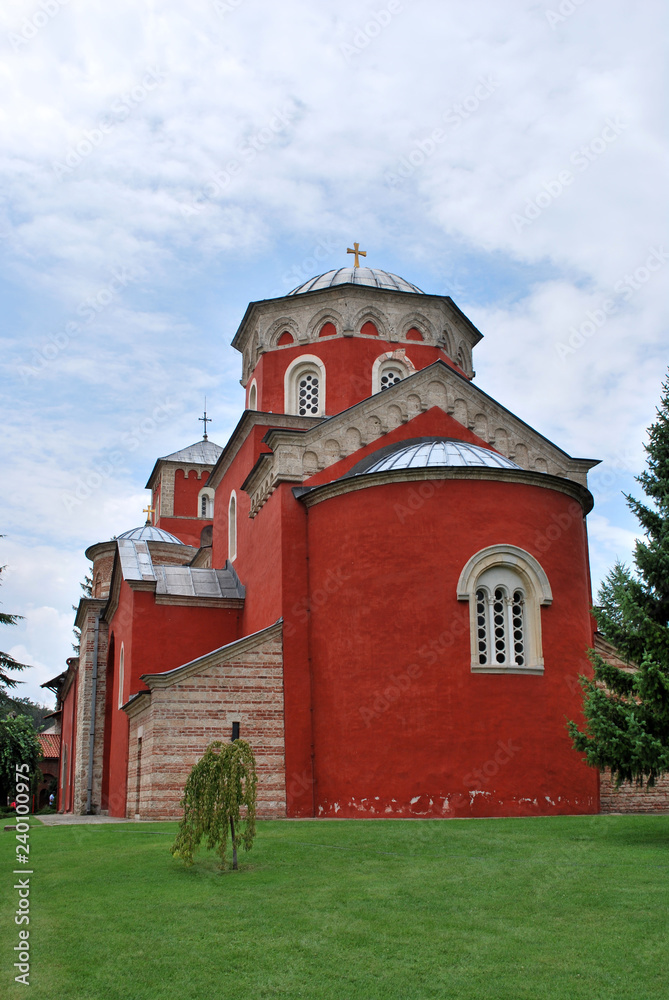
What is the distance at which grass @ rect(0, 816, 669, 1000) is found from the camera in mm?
5008

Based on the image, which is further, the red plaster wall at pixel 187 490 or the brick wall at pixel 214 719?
the red plaster wall at pixel 187 490

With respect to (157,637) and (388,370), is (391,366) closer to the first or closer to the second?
(388,370)

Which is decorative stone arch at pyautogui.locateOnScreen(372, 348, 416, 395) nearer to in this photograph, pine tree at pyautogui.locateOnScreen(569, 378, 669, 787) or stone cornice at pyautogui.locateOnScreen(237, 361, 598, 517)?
stone cornice at pyautogui.locateOnScreen(237, 361, 598, 517)

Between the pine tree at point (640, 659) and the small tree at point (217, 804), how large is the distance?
159 inches

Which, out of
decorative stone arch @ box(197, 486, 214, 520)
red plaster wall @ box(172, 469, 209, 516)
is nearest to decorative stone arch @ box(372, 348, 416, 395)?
decorative stone arch @ box(197, 486, 214, 520)

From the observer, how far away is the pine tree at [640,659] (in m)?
9.62

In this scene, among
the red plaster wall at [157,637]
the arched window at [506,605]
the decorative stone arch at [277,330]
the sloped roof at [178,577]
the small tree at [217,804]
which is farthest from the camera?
the decorative stone arch at [277,330]

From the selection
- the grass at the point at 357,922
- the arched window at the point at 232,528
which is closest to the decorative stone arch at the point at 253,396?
the arched window at the point at 232,528

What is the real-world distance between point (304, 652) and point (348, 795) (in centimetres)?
269

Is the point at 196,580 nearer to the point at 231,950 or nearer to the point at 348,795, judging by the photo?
the point at 348,795

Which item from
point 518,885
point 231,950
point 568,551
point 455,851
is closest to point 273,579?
point 568,551

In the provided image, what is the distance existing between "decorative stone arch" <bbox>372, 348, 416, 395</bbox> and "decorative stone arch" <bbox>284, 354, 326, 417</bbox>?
129cm

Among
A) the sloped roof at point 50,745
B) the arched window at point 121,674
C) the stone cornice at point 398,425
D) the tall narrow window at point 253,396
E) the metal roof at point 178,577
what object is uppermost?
the tall narrow window at point 253,396

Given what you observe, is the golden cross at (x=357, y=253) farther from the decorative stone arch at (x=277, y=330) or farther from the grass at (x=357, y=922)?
the grass at (x=357, y=922)
